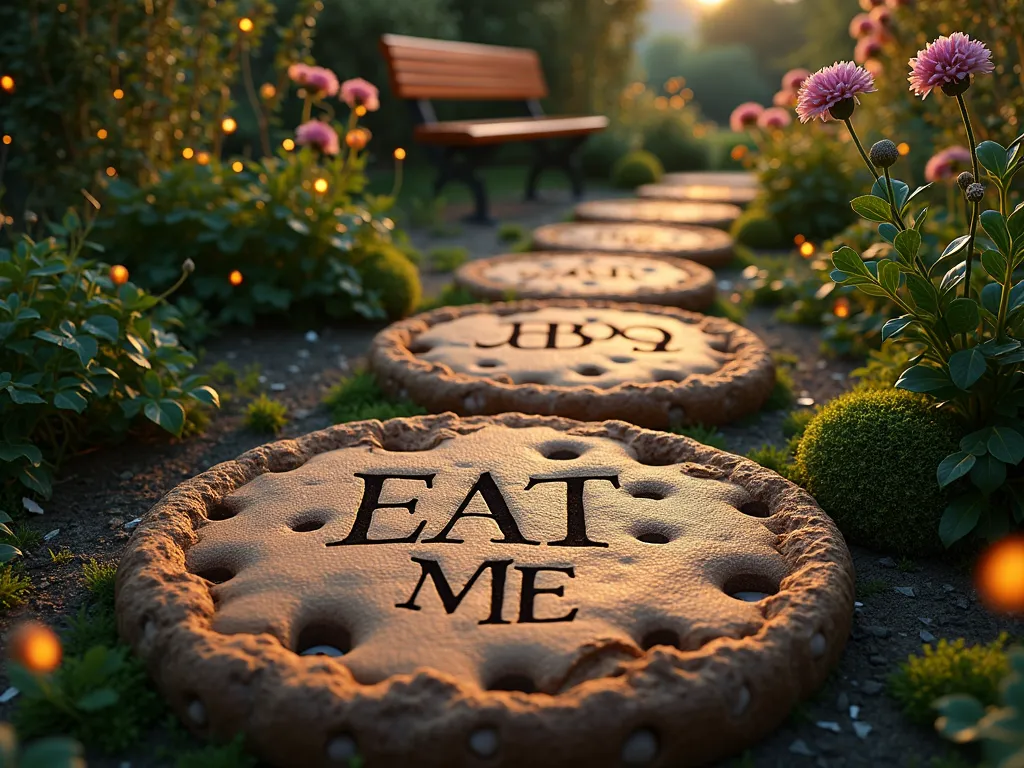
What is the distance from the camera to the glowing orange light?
6.72 feet

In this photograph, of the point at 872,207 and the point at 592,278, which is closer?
the point at 872,207

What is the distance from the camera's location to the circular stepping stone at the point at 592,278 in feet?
16.8

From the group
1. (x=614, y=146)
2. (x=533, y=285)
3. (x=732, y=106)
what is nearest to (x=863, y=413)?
(x=533, y=285)

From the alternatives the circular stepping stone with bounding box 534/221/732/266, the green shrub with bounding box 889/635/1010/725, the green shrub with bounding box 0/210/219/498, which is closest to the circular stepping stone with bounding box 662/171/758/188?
the circular stepping stone with bounding box 534/221/732/266

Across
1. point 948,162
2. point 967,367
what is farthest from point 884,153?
point 948,162

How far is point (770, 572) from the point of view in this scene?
229cm

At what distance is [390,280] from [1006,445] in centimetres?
344

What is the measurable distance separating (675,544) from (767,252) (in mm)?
5635

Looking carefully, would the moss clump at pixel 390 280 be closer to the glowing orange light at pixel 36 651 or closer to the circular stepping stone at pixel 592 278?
the circular stepping stone at pixel 592 278

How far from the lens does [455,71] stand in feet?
31.7

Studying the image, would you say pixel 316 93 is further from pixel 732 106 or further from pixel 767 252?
pixel 732 106

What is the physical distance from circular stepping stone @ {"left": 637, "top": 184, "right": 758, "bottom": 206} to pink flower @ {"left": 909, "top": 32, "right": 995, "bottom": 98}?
683cm

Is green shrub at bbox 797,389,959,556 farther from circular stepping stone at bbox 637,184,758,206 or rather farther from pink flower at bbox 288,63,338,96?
circular stepping stone at bbox 637,184,758,206

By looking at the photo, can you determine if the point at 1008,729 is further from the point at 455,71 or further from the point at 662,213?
the point at 455,71
